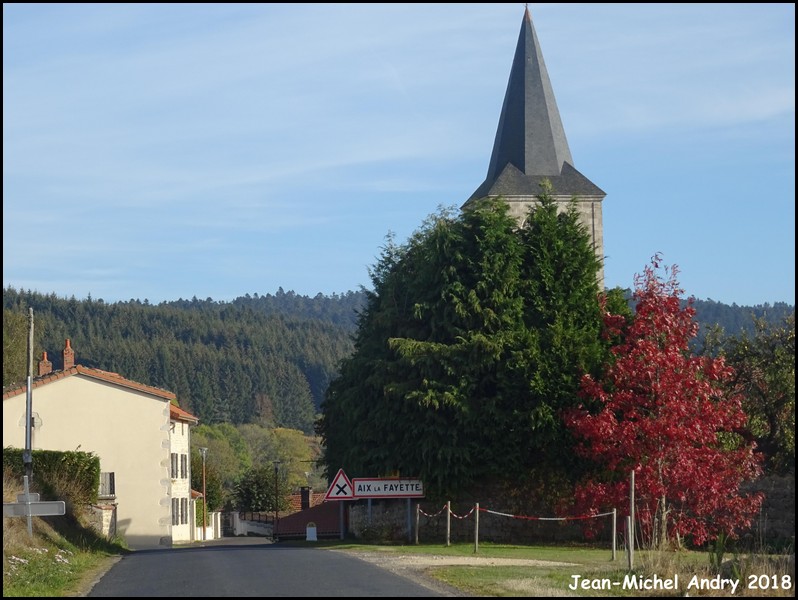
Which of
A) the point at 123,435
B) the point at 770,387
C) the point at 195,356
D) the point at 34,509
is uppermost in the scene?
the point at 195,356

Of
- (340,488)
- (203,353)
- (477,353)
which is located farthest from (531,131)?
(203,353)

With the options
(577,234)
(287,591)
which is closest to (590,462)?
(577,234)

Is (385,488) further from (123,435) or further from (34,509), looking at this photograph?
(123,435)

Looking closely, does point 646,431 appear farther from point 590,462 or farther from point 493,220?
point 493,220

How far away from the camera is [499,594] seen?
599 inches

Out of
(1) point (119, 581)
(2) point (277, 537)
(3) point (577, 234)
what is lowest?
(2) point (277, 537)

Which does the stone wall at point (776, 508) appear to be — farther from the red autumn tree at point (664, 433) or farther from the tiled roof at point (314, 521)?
the tiled roof at point (314, 521)

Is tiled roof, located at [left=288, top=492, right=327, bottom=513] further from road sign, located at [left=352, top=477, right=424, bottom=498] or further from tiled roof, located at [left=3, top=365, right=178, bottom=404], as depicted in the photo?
road sign, located at [left=352, top=477, right=424, bottom=498]

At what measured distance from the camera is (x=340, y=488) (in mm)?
30453

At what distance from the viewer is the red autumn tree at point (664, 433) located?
27.8m

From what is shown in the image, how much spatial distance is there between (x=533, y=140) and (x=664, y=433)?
2819 centimetres

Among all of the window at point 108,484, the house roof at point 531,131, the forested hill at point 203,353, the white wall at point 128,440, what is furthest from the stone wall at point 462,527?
the forested hill at point 203,353

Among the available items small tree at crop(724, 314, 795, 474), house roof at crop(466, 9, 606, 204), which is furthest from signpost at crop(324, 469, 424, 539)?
house roof at crop(466, 9, 606, 204)

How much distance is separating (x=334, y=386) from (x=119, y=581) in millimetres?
21355
